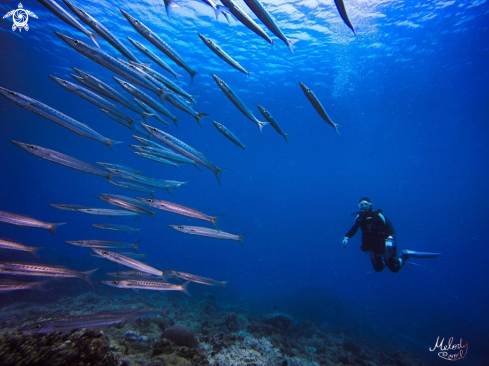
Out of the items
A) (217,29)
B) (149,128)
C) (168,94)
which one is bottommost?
(149,128)

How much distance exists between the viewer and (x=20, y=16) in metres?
12.9

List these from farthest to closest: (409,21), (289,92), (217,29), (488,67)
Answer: (289,92)
(488,67)
(217,29)
(409,21)

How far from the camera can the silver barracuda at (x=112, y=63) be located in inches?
A: 131

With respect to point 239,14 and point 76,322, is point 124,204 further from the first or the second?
point 239,14

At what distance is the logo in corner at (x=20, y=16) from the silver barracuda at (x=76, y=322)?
1836 cm

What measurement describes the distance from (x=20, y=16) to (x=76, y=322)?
1948cm

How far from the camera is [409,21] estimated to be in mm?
12867

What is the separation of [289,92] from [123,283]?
20996mm

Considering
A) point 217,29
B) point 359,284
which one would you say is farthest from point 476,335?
point 359,284

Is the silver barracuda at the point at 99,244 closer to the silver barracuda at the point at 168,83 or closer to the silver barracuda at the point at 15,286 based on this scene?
the silver barracuda at the point at 15,286

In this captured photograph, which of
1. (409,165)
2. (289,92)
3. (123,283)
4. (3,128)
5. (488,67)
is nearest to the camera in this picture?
(123,283)

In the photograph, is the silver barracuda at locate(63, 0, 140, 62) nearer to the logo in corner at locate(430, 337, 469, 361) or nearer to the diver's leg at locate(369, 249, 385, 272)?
the diver's leg at locate(369, 249, 385, 272)

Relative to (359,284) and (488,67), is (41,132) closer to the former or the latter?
(488,67)

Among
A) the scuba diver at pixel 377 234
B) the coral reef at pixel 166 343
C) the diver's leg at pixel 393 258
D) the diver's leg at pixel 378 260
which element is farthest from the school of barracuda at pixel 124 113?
the diver's leg at pixel 378 260
